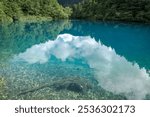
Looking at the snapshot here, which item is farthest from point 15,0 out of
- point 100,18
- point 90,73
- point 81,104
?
point 81,104

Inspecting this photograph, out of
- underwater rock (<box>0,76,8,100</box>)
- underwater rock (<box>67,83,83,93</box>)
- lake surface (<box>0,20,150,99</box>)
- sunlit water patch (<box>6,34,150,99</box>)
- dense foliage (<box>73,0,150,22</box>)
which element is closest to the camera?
underwater rock (<box>0,76,8,100</box>)

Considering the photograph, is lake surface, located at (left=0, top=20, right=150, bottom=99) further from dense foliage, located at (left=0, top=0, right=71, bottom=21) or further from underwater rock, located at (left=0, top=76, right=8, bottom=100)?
dense foliage, located at (left=0, top=0, right=71, bottom=21)

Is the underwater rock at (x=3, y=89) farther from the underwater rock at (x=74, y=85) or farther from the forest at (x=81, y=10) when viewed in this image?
the forest at (x=81, y=10)

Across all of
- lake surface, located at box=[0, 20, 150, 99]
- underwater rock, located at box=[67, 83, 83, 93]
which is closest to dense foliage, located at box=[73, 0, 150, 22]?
lake surface, located at box=[0, 20, 150, 99]

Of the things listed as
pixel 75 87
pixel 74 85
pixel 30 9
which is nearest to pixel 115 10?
pixel 30 9

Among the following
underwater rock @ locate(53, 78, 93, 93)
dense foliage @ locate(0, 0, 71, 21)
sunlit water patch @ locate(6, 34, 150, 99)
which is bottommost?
dense foliage @ locate(0, 0, 71, 21)

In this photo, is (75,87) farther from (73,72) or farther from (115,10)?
(115,10)
